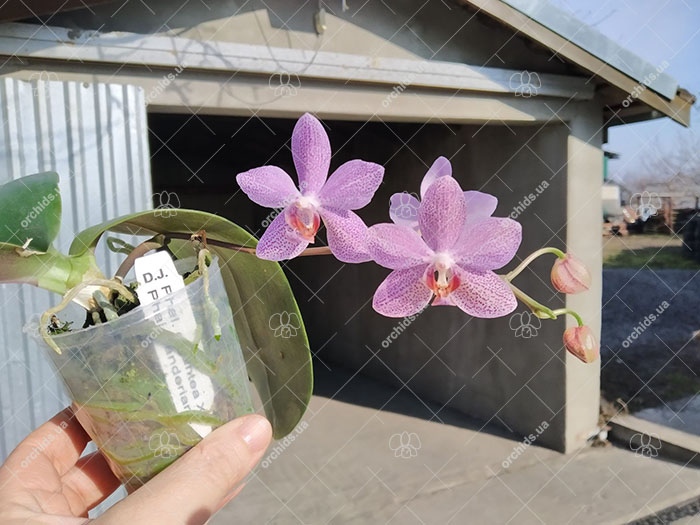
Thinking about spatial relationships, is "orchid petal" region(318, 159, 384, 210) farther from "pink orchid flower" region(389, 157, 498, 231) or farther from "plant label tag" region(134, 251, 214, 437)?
"plant label tag" region(134, 251, 214, 437)

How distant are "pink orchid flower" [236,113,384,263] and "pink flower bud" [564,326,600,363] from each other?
0.15m

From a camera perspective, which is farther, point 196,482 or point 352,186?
point 196,482

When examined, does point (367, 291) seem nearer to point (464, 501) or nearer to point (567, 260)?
point (464, 501)

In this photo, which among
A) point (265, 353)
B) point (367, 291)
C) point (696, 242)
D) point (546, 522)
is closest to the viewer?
point (265, 353)

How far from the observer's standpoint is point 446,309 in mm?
3240

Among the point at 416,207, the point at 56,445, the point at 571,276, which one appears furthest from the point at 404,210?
the point at 56,445

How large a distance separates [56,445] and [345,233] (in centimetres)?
54

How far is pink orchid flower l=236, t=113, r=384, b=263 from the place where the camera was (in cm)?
31

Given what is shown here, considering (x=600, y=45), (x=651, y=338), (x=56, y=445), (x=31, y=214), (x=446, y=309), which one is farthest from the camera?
(x=651, y=338)

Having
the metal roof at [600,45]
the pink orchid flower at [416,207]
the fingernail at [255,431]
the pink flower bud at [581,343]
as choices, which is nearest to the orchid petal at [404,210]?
the pink orchid flower at [416,207]

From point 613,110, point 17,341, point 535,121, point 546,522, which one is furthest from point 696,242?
point 17,341

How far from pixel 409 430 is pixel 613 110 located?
2.06 meters

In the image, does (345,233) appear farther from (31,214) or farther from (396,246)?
(31,214)

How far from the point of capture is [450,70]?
2.23m
